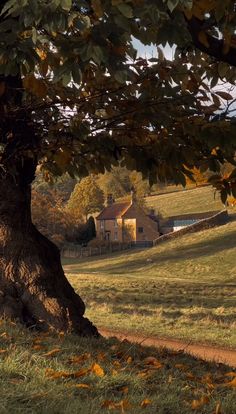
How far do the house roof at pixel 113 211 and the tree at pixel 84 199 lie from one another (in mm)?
1276

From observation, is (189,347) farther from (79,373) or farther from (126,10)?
(126,10)

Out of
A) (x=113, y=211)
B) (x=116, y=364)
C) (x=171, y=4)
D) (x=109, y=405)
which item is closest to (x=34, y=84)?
(x=171, y=4)

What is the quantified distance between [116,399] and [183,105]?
3.82 metres

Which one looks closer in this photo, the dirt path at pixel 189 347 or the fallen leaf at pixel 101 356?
the fallen leaf at pixel 101 356

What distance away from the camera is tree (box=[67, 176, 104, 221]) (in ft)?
261

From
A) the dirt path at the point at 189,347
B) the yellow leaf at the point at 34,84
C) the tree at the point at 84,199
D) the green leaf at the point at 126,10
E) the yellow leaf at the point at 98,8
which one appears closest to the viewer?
the green leaf at the point at 126,10

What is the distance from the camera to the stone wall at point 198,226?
6469 centimetres

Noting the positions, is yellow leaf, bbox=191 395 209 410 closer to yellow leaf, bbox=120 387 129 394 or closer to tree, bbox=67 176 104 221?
yellow leaf, bbox=120 387 129 394

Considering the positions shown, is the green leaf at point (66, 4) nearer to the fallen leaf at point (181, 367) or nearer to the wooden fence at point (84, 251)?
the fallen leaf at point (181, 367)

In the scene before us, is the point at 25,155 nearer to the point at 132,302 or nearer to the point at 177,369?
the point at 177,369

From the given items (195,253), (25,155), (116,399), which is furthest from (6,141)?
(195,253)

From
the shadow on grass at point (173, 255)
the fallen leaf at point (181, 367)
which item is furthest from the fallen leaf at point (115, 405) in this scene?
the shadow on grass at point (173, 255)

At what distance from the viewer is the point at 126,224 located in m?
82.6

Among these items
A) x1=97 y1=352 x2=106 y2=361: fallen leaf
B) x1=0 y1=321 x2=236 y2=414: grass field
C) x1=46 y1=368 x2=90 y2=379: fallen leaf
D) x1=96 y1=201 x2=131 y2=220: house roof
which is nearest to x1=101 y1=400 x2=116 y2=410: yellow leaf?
x1=0 y1=321 x2=236 y2=414: grass field
